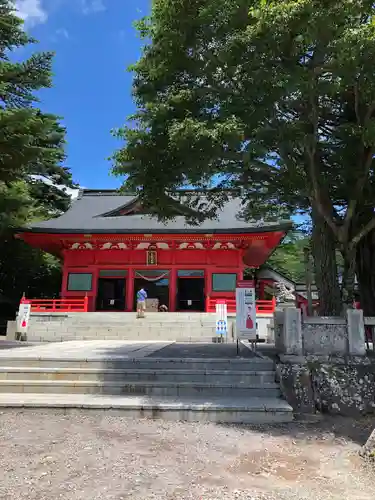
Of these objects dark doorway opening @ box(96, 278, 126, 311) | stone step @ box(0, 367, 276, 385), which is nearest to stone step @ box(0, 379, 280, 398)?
stone step @ box(0, 367, 276, 385)

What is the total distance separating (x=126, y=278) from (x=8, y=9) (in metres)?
11.9

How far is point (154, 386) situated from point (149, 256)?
1286 cm

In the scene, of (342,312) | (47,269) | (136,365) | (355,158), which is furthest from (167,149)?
(47,269)

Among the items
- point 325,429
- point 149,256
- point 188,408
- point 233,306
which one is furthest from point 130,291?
point 325,429

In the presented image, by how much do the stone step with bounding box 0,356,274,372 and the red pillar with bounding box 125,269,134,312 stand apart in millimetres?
11410

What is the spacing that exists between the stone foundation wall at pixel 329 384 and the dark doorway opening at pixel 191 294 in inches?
500

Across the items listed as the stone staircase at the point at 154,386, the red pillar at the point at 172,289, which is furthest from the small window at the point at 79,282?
the stone staircase at the point at 154,386

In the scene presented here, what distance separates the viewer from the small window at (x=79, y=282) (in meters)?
18.8

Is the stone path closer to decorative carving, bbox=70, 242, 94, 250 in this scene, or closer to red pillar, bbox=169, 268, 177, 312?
red pillar, bbox=169, 268, 177, 312

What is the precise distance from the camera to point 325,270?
7809 mm

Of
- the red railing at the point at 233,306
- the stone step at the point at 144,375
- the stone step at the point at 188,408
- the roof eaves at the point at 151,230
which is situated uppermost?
the roof eaves at the point at 151,230

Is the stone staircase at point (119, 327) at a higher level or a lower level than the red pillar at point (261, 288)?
lower

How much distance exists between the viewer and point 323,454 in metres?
4.45

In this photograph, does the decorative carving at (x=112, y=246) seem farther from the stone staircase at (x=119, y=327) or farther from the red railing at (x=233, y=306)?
the red railing at (x=233, y=306)
